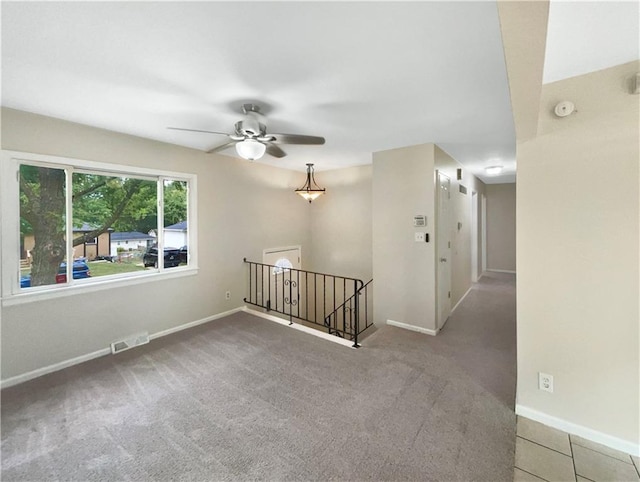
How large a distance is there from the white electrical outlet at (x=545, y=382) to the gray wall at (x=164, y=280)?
3800mm

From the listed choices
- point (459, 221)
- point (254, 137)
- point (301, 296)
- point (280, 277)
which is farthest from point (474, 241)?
point (254, 137)

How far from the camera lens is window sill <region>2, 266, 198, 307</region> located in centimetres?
246

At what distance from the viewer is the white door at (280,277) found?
479 cm

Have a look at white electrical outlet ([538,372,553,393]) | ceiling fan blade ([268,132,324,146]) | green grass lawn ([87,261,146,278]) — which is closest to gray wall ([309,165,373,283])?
ceiling fan blade ([268,132,324,146])

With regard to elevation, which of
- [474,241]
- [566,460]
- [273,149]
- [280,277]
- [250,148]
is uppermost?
[273,149]

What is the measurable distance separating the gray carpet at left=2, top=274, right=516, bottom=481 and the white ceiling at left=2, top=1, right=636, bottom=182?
8.12 feet

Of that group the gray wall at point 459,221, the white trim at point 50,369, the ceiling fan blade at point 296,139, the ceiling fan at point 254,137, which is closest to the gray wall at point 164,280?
the white trim at point 50,369

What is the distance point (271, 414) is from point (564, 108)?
9.78 ft

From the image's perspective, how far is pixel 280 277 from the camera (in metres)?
5.18

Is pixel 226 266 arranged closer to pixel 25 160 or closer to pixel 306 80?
pixel 25 160

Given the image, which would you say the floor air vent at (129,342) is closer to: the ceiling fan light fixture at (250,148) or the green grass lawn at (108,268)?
the green grass lawn at (108,268)

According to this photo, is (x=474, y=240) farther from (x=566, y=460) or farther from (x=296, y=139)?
(x=296, y=139)

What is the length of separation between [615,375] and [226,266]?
4.21 metres

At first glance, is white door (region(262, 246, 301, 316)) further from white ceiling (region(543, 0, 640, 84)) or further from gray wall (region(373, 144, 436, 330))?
white ceiling (region(543, 0, 640, 84))
